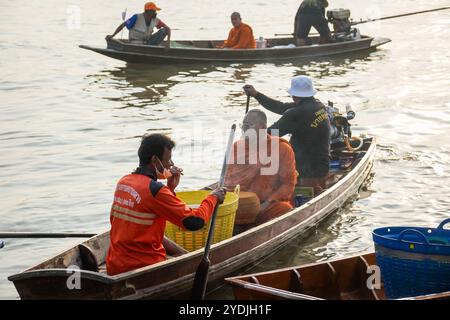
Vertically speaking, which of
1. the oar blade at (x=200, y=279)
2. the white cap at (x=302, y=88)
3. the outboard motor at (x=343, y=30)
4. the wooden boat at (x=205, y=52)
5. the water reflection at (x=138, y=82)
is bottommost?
the oar blade at (x=200, y=279)

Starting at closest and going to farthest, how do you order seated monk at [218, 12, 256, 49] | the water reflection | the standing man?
the water reflection → seated monk at [218, 12, 256, 49] → the standing man

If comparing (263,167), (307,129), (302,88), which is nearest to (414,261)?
(263,167)

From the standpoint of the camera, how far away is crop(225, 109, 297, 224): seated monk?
9.79 m

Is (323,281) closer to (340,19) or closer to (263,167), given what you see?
(263,167)

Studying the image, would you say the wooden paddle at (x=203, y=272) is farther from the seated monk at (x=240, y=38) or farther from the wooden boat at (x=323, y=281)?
the seated monk at (x=240, y=38)

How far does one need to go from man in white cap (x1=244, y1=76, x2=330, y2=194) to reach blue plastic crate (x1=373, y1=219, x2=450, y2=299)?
349 cm

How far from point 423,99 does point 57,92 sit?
8.93 m

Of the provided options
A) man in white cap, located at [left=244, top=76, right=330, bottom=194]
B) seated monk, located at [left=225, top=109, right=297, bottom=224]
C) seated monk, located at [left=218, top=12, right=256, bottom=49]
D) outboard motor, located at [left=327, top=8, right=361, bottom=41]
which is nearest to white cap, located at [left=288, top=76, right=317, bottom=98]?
man in white cap, located at [left=244, top=76, right=330, bottom=194]

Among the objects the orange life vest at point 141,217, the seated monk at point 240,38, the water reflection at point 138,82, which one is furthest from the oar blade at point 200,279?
the seated monk at point 240,38

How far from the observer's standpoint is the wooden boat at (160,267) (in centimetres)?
754

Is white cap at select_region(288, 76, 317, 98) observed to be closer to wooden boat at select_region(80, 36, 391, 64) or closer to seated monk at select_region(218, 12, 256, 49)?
wooden boat at select_region(80, 36, 391, 64)

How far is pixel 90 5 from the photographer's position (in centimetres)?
3862

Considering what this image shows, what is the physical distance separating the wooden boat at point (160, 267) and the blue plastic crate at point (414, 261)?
1.95 meters

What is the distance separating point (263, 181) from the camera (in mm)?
10055
